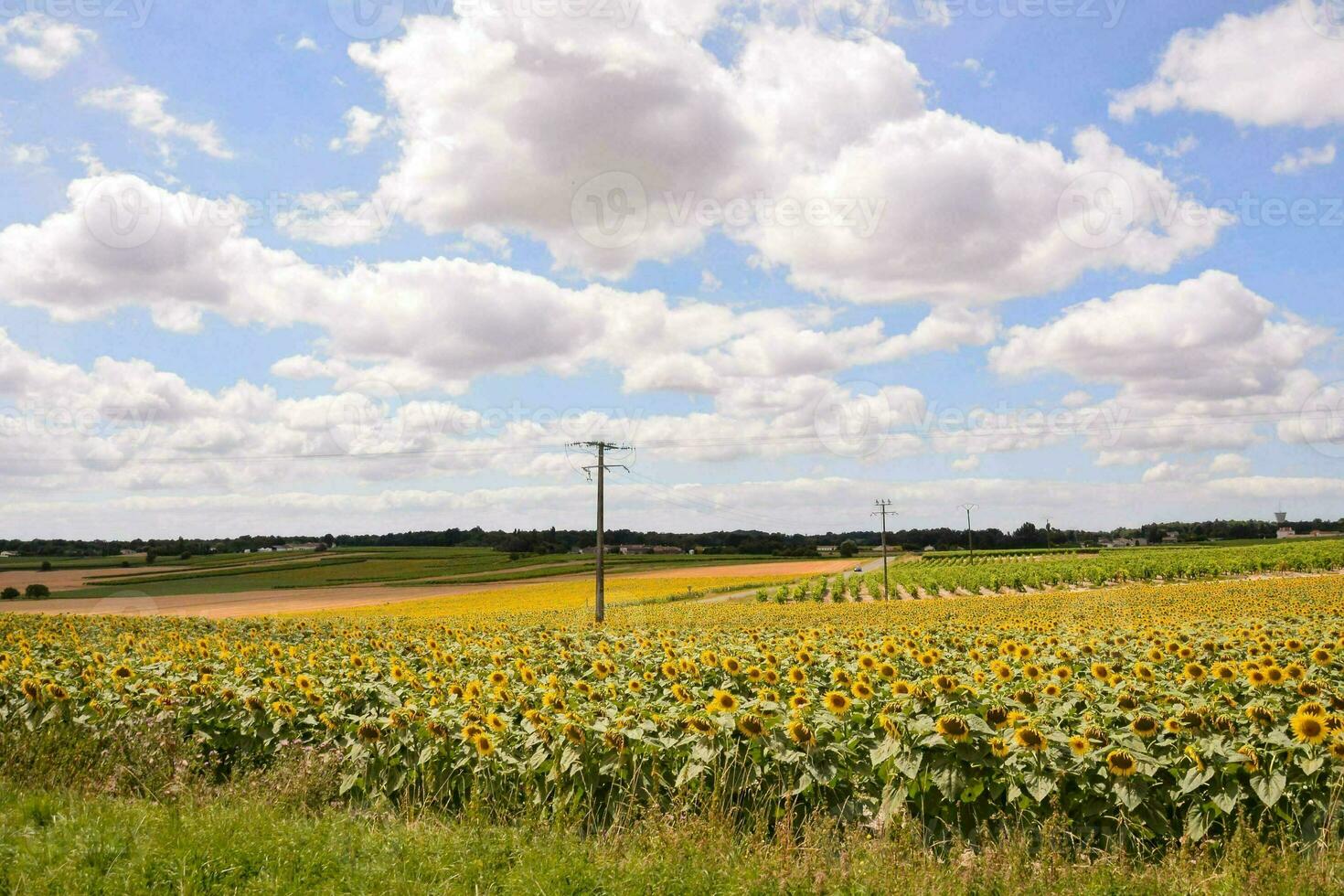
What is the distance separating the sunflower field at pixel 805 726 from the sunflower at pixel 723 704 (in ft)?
0.11

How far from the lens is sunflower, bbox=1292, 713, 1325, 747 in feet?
19.0

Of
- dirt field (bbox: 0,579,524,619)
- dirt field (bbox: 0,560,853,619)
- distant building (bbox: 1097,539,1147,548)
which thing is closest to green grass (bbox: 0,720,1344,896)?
dirt field (bbox: 0,560,853,619)

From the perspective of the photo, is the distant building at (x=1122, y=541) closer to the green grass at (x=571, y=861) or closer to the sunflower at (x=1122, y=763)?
the sunflower at (x=1122, y=763)

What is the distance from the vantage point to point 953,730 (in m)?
5.89

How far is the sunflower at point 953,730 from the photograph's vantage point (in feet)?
19.3

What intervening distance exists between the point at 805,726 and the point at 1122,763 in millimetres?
2144

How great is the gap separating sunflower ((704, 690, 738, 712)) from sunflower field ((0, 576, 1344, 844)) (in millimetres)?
32

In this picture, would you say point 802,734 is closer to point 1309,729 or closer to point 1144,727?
point 1144,727

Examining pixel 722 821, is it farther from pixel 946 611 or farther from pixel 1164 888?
pixel 946 611

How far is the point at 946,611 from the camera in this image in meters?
33.7

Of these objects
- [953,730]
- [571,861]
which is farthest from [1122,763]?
[571,861]

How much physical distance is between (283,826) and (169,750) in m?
2.72

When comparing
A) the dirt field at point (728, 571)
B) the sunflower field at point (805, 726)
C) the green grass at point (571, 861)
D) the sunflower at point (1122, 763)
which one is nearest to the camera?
the green grass at point (571, 861)

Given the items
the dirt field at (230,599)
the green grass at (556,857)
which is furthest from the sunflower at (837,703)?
the dirt field at (230,599)
